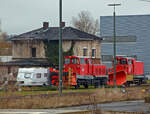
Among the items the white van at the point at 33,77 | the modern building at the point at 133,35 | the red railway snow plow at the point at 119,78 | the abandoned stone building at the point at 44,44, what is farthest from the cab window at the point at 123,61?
the modern building at the point at 133,35

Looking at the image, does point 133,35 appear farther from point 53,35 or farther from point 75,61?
point 75,61

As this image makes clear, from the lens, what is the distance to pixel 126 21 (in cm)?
8494

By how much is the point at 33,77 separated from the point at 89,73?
7013 mm

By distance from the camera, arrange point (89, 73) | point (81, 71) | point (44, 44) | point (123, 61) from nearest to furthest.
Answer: point (81, 71)
point (89, 73)
point (123, 61)
point (44, 44)

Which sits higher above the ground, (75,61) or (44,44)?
(44,44)

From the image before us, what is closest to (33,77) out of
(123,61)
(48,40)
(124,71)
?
(124,71)

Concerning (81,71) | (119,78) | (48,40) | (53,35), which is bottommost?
(119,78)

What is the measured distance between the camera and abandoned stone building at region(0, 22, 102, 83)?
231ft

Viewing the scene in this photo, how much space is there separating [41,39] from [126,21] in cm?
2209

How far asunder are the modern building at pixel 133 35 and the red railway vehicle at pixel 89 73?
95.7 ft

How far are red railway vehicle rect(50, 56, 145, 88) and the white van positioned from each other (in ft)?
8.96

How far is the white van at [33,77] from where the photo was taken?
49438mm

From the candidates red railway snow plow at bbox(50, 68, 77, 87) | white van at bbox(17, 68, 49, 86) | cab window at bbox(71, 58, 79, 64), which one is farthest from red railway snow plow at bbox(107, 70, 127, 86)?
red railway snow plow at bbox(50, 68, 77, 87)

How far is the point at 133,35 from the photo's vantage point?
84188 mm
